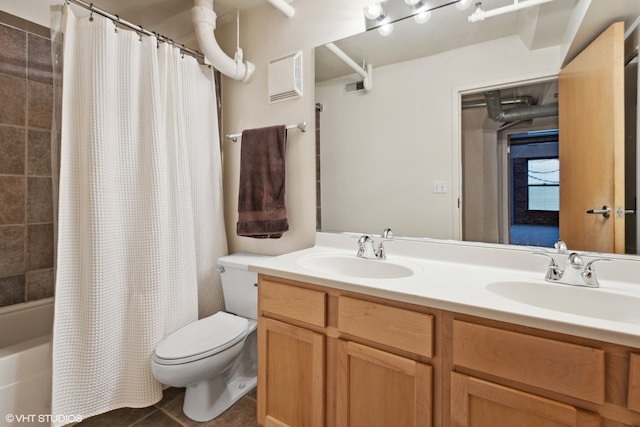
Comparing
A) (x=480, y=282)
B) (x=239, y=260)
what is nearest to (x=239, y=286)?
(x=239, y=260)

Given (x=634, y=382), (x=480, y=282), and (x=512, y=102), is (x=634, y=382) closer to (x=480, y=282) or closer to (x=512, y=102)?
(x=480, y=282)

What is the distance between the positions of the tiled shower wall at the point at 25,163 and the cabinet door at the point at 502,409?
7.47 ft

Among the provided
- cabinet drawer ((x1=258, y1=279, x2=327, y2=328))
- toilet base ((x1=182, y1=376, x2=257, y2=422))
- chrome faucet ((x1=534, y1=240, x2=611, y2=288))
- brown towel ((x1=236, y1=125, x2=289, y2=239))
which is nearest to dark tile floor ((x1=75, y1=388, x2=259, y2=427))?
toilet base ((x1=182, y1=376, x2=257, y2=422))

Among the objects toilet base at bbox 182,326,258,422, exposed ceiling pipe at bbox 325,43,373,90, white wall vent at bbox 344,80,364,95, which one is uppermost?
exposed ceiling pipe at bbox 325,43,373,90

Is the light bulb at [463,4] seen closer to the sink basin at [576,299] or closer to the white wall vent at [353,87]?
the white wall vent at [353,87]

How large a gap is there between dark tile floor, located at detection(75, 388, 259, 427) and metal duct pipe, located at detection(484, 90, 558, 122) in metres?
1.81

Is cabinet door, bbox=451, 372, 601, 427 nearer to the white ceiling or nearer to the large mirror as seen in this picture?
the large mirror

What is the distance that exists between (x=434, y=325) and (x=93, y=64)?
1.79 m

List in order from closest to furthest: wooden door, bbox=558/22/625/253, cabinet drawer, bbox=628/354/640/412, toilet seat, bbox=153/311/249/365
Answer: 1. cabinet drawer, bbox=628/354/640/412
2. wooden door, bbox=558/22/625/253
3. toilet seat, bbox=153/311/249/365

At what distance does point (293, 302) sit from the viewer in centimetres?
118

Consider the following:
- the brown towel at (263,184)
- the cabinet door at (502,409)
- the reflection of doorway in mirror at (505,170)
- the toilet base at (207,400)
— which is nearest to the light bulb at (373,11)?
the reflection of doorway in mirror at (505,170)

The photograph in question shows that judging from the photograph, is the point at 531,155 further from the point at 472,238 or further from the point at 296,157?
the point at 296,157

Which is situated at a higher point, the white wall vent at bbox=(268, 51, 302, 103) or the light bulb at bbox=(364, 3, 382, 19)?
the light bulb at bbox=(364, 3, 382, 19)

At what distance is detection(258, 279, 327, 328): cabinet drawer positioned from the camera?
1.11m
